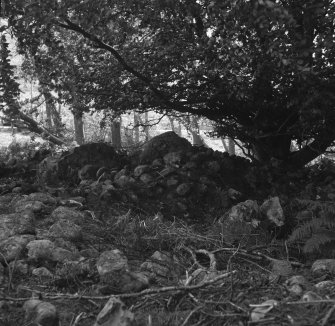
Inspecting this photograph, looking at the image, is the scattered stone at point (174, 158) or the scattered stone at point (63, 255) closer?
the scattered stone at point (63, 255)

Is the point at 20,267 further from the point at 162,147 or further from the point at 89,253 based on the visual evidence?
the point at 162,147

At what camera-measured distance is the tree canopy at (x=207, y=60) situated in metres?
4.53

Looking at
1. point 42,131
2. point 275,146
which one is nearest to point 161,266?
point 275,146

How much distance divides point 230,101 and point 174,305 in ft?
14.6

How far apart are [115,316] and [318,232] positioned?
94.7 inches

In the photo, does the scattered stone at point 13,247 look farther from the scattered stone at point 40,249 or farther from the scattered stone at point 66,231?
the scattered stone at point 66,231

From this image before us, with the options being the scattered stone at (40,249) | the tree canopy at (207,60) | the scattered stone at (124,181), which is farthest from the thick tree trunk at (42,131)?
the scattered stone at (40,249)

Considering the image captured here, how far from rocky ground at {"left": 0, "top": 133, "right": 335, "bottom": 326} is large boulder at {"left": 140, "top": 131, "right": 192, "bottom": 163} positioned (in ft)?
0.07

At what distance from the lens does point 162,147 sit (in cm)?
692

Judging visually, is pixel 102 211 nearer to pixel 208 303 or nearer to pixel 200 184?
pixel 200 184

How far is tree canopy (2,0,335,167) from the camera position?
4531 millimetres

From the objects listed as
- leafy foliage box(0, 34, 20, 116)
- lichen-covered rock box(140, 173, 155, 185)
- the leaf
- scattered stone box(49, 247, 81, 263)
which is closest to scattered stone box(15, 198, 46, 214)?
leafy foliage box(0, 34, 20, 116)

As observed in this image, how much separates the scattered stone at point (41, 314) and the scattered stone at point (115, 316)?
30cm

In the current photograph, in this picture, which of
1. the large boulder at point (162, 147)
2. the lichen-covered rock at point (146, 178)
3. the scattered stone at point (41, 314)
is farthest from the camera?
the large boulder at point (162, 147)
